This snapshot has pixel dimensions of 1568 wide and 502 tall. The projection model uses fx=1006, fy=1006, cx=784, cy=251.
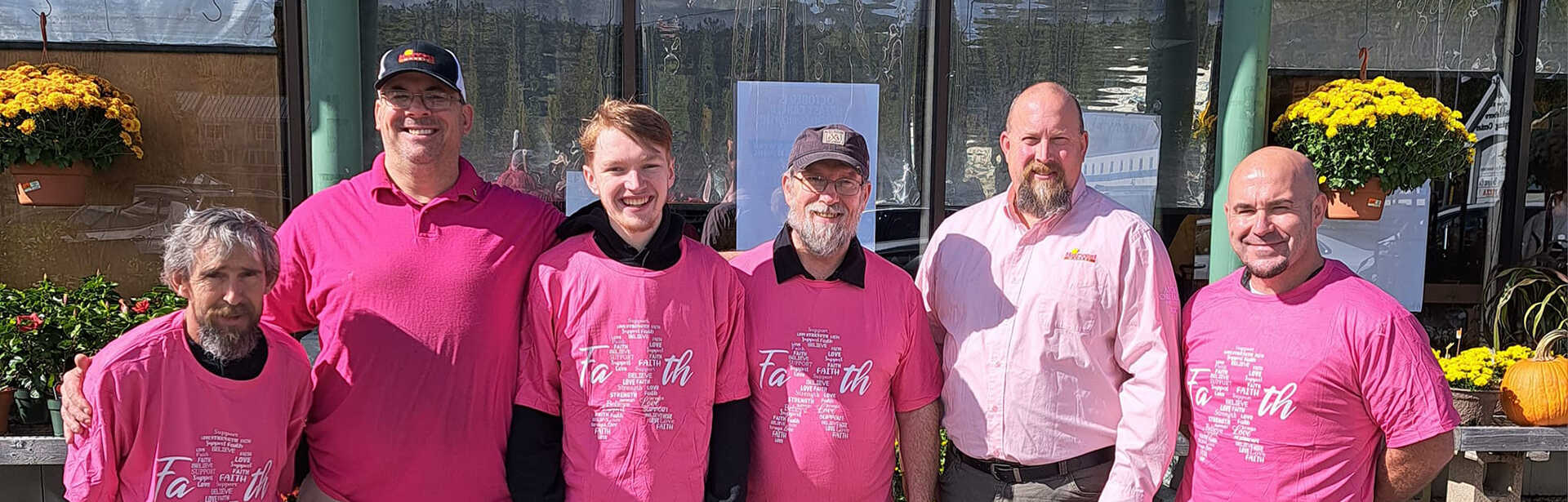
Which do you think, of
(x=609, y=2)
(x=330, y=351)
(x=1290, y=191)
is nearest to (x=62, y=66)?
(x=609, y=2)

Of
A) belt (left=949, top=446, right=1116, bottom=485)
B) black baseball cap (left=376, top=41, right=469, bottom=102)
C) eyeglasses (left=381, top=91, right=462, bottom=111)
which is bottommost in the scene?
belt (left=949, top=446, right=1116, bottom=485)

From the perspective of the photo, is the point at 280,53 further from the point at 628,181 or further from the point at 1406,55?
the point at 1406,55

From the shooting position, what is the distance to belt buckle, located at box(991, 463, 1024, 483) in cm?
290

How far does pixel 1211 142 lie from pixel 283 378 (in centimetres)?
520

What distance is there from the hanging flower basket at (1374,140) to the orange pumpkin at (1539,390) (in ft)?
3.36

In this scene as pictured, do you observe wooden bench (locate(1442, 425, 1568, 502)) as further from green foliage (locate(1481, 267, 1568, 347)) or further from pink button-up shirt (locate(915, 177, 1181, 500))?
pink button-up shirt (locate(915, 177, 1181, 500))

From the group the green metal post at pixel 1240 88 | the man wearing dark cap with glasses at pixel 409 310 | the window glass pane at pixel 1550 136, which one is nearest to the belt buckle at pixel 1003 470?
the man wearing dark cap with glasses at pixel 409 310

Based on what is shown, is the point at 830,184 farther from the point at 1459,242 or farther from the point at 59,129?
the point at 1459,242

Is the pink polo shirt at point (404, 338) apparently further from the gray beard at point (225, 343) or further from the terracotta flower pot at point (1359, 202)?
the terracotta flower pot at point (1359, 202)

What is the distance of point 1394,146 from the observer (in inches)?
206

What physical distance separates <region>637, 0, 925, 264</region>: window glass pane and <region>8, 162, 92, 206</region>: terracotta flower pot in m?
2.91

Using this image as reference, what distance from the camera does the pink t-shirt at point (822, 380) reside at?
2781 mm

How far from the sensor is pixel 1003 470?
115 inches

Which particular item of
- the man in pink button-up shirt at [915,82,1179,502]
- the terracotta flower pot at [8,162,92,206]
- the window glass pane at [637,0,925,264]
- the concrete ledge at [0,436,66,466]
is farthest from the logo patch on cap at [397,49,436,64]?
the terracotta flower pot at [8,162,92,206]
